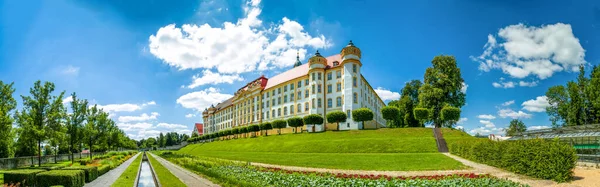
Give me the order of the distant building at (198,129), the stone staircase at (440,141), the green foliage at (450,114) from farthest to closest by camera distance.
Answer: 1. the distant building at (198,129)
2. the green foliage at (450,114)
3. the stone staircase at (440,141)

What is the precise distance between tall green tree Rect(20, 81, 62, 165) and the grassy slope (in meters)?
15.7

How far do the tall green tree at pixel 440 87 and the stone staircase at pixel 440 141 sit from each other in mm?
11641

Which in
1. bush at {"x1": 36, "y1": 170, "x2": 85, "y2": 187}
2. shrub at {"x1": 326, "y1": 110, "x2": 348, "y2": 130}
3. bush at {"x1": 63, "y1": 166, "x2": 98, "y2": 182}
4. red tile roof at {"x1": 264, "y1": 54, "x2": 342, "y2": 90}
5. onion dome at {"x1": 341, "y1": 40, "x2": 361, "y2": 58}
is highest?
onion dome at {"x1": 341, "y1": 40, "x2": 361, "y2": 58}

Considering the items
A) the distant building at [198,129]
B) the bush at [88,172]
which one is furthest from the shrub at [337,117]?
the distant building at [198,129]

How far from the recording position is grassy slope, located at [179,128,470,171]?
21156mm

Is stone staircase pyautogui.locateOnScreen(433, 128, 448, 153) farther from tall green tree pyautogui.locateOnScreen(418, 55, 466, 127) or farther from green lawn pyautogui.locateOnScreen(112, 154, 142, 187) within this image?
green lawn pyautogui.locateOnScreen(112, 154, 142, 187)

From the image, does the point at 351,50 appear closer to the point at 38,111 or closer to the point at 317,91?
the point at 317,91

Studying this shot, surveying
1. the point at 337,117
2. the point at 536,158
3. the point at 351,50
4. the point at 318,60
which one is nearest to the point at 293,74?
the point at 318,60

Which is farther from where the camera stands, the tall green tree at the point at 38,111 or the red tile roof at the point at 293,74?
the red tile roof at the point at 293,74

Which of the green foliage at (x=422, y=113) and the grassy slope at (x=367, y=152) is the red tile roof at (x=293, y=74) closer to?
the green foliage at (x=422, y=113)

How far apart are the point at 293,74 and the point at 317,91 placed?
11.2m

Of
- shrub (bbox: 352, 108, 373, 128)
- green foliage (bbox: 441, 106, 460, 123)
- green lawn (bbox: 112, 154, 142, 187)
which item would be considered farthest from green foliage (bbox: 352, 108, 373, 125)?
green lawn (bbox: 112, 154, 142, 187)

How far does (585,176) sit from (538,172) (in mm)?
2178

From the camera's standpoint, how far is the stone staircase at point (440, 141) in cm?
3034
